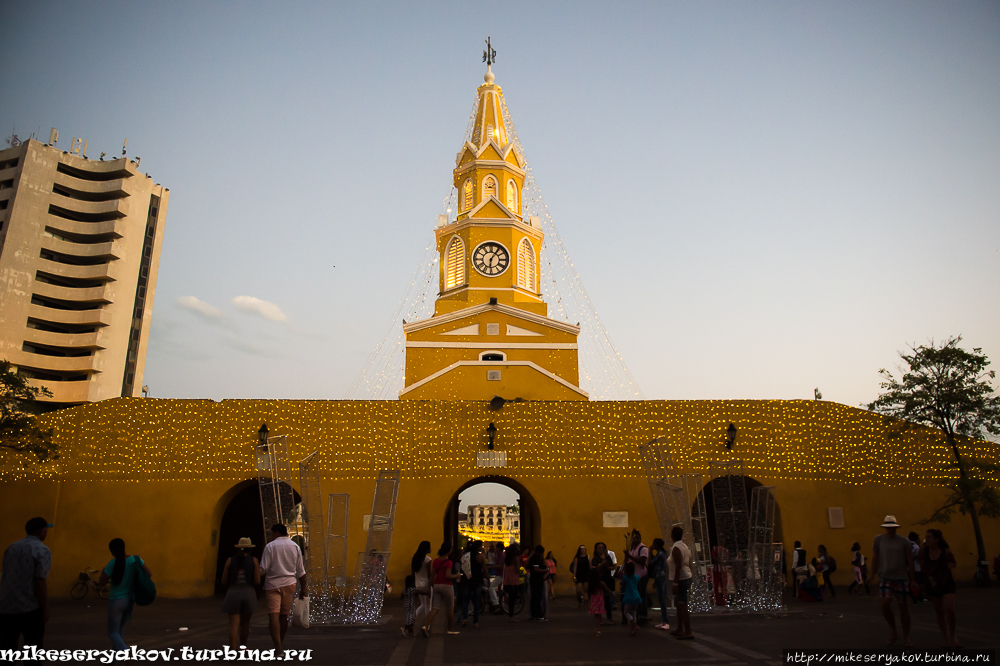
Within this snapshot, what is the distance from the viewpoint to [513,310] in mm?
27609

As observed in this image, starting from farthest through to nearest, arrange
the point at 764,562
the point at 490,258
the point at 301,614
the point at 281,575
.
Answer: the point at 490,258 → the point at 764,562 → the point at 301,614 → the point at 281,575

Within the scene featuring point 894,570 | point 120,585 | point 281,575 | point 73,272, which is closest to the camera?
point 120,585

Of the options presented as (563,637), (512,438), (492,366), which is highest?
(492,366)

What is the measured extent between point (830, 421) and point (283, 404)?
48.6 feet

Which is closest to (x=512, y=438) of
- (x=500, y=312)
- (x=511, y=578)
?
(x=511, y=578)

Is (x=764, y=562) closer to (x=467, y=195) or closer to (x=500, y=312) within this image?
(x=500, y=312)

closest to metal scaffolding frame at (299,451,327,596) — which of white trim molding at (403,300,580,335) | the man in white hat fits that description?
the man in white hat

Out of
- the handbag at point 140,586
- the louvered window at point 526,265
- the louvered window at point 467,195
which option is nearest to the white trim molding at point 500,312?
the louvered window at point 526,265

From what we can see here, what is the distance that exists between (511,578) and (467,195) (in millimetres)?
22021

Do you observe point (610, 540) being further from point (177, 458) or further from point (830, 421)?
point (177, 458)

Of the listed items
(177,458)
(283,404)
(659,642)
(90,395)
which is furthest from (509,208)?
(90,395)

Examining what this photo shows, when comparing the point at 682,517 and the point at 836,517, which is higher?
the point at 836,517

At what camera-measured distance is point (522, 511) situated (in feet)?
73.0

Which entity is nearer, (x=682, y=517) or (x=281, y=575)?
(x=281, y=575)
